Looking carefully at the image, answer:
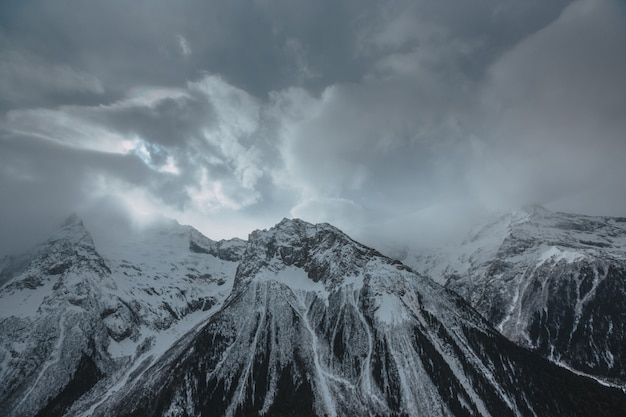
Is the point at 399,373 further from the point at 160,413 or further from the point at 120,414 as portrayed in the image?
the point at 120,414

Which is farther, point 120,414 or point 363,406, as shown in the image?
point 120,414

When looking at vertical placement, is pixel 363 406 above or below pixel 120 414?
above

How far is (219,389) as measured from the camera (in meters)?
199

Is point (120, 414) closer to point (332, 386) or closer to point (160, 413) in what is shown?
point (160, 413)

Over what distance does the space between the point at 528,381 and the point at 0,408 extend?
270881 millimetres

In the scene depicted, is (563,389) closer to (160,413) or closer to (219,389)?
(219,389)

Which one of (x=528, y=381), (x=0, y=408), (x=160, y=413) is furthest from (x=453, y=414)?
(x=0, y=408)

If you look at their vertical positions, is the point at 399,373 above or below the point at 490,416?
above

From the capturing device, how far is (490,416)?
175125mm

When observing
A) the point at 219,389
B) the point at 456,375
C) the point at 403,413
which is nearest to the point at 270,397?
the point at 219,389

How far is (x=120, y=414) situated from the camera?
196625 mm

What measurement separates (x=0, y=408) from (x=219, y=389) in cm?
11234

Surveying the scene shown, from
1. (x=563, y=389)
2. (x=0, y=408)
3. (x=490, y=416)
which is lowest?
(x=0, y=408)

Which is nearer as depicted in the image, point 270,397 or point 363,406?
point 363,406
